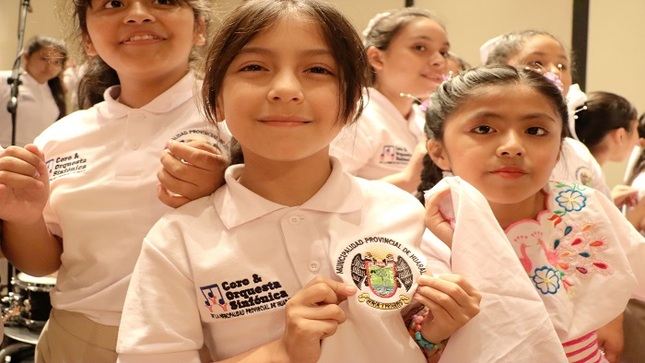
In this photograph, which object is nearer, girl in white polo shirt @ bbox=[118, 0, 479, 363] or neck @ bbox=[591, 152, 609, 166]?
girl in white polo shirt @ bbox=[118, 0, 479, 363]

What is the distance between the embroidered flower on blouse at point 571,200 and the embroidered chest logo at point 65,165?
3.11ft

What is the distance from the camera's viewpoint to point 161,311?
3.35ft

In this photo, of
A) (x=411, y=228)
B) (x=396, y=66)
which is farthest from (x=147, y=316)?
(x=396, y=66)

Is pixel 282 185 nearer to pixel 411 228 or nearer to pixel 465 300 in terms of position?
pixel 411 228

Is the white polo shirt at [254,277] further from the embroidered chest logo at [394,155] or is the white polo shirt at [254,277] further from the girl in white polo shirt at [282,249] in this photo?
the embroidered chest logo at [394,155]

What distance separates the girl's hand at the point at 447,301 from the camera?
1.02 metres

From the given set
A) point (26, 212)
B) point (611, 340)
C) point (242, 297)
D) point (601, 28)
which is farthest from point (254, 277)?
point (601, 28)

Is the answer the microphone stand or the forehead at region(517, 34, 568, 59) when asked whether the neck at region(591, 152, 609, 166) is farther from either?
the microphone stand

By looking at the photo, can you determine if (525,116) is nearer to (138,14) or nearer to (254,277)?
(254,277)

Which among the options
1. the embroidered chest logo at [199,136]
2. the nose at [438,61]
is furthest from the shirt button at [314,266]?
the nose at [438,61]

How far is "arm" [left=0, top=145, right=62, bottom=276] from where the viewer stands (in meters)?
Result: 1.19

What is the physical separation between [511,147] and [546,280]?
10.1 inches

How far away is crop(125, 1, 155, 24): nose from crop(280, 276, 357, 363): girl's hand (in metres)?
0.65

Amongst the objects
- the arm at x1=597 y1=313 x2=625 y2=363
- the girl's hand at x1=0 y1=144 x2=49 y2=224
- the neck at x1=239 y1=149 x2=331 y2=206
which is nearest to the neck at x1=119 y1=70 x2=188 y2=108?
the girl's hand at x1=0 y1=144 x2=49 y2=224
